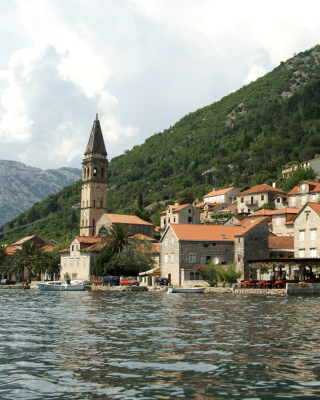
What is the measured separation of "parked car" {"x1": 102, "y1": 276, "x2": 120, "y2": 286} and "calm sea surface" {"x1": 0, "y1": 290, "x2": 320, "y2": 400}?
4878 centimetres

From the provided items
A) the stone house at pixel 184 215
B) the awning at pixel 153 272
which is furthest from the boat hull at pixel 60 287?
the stone house at pixel 184 215

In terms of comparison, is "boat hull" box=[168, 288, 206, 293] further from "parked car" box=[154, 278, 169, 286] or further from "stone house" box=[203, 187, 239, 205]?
"stone house" box=[203, 187, 239, 205]

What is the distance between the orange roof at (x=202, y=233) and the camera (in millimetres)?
71769

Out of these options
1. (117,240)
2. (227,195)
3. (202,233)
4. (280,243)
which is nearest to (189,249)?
(202,233)

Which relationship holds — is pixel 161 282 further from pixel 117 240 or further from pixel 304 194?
pixel 304 194

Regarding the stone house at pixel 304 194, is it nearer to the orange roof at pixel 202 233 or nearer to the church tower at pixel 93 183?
the orange roof at pixel 202 233

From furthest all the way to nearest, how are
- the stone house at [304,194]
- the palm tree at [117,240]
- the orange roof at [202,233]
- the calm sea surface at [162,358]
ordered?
the stone house at [304,194]
the palm tree at [117,240]
the orange roof at [202,233]
the calm sea surface at [162,358]

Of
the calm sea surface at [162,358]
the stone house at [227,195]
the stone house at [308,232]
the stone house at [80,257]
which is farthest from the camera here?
the stone house at [227,195]

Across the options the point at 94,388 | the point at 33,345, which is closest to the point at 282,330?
the point at 33,345

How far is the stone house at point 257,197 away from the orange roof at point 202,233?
120ft

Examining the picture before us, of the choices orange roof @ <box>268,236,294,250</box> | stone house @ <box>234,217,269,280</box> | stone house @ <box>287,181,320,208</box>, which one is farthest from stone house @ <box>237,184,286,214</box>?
stone house @ <box>234,217,269,280</box>

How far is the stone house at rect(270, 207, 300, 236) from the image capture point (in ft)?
285

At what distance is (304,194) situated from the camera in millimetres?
99438

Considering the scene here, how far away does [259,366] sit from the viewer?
1619 centimetres
